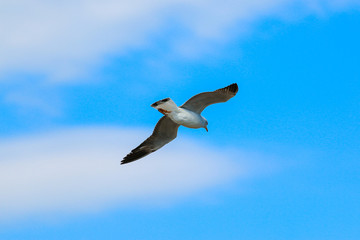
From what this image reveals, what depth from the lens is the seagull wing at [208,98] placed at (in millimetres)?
23034

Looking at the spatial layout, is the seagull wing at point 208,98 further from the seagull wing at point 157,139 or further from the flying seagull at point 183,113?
the seagull wing at point 157,139

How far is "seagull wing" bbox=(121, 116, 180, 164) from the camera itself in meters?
25.2

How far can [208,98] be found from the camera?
76.8ft

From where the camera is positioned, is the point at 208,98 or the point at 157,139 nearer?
the point at 208,98

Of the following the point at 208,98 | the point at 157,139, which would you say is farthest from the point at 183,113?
the point at 157,139

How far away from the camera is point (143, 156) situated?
26.1 m

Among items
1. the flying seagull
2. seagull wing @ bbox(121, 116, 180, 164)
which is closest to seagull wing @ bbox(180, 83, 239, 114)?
the flying seagull

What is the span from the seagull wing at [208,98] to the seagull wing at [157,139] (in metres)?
1.59

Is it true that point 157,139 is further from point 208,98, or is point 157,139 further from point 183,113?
point 208,98

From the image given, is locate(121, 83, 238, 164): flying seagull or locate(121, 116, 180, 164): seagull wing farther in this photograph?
locate(121, 116, 180, 164): seagull wing

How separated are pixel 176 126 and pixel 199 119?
1822 mm

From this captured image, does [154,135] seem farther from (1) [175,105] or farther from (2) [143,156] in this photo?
(1) [175,105]

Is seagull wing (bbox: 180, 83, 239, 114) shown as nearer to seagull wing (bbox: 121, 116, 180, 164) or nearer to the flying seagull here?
the flying seagull

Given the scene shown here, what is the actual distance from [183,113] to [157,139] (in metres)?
2.90
